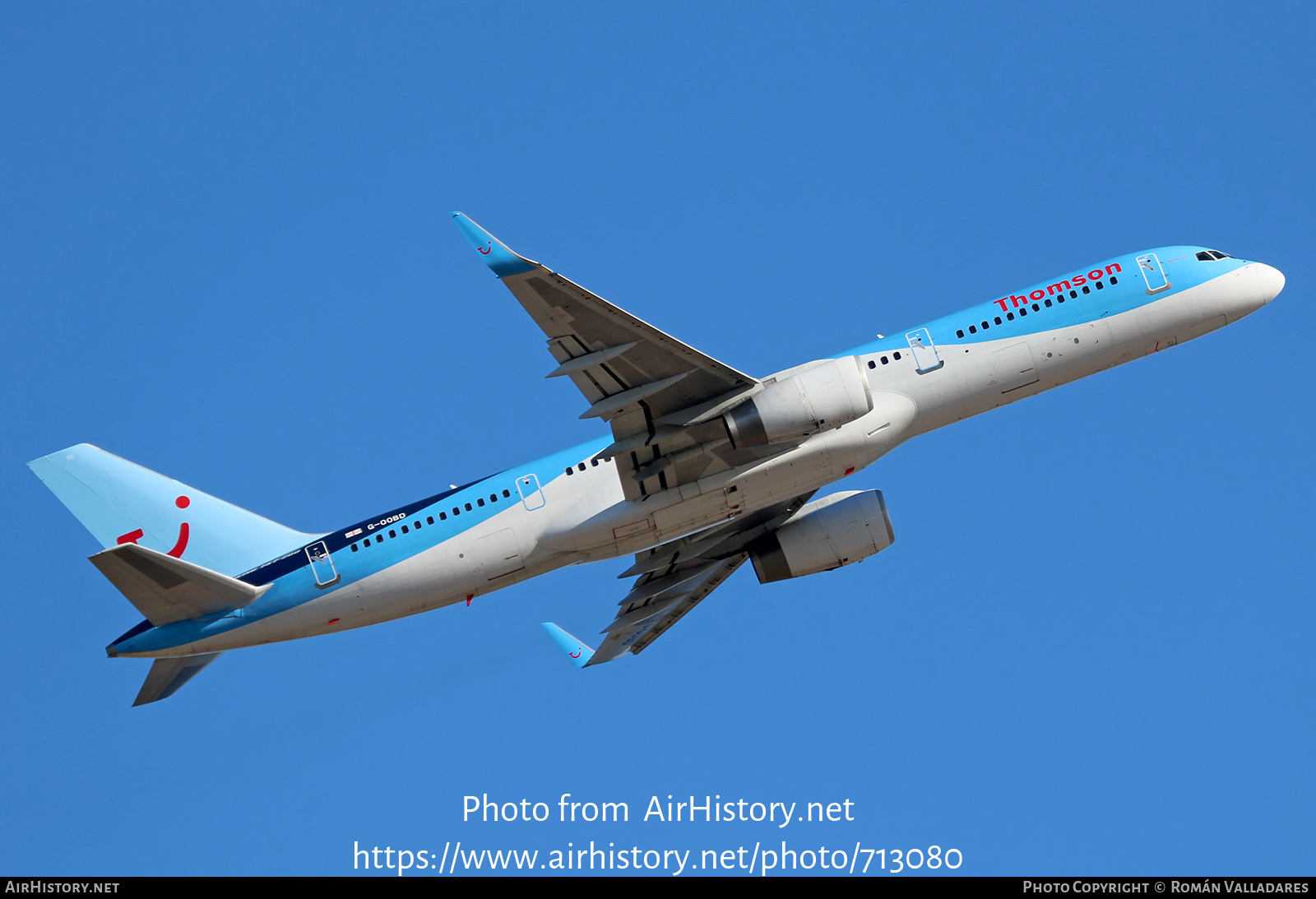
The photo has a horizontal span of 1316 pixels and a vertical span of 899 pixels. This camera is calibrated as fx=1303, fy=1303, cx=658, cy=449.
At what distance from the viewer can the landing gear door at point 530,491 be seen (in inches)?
1324

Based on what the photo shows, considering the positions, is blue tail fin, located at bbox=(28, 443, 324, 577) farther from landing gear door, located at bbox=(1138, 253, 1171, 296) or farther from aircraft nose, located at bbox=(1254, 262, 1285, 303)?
aircraft nose, located at bbox=(1254, 262, 1285, 303)

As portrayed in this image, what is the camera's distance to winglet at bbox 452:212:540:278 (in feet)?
85.0

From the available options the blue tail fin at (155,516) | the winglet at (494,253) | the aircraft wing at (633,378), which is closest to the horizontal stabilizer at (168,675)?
the blue tail fin at (155,516)

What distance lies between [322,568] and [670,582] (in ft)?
35.5

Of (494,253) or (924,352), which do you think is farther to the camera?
(924,352)

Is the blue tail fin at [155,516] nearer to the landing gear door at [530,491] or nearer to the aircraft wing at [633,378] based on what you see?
the landing gear door at [530,491]

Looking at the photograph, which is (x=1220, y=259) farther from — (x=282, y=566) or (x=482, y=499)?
(x=282, y=566)

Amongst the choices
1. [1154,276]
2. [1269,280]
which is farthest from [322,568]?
[1269,280]

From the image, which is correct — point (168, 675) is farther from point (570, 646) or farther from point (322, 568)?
point (570, 646)

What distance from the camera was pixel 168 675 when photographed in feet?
112

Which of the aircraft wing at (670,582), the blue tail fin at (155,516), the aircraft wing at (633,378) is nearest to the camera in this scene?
the aircraft wing at (633,378)

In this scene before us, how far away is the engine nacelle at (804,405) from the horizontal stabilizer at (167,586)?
13.1 meters
